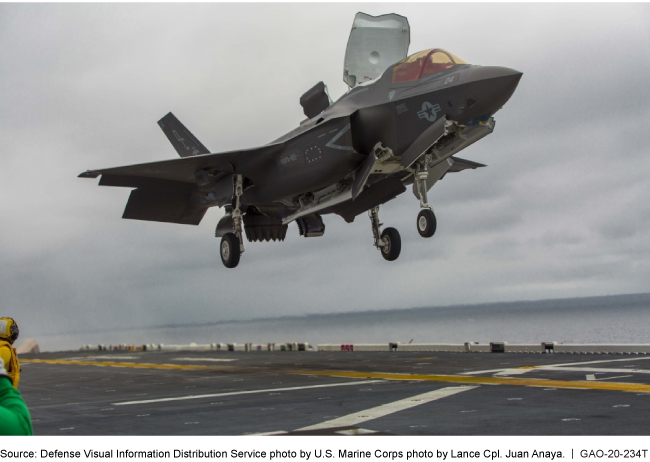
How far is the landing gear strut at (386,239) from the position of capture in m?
23.5

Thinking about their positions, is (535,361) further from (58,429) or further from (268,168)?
(58,429)

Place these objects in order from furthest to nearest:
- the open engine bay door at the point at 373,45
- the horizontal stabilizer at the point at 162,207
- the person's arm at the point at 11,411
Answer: the horizontal stabilizer at the point at 162,207 < the open engine bay door at the point at 373,45 < the person's arm at the point at 11,411

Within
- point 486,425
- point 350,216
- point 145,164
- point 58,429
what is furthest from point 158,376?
point 486,425

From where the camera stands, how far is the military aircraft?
58.3 ft

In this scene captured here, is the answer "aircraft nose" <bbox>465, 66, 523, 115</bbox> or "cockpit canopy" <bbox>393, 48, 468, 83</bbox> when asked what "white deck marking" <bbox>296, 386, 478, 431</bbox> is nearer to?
"aircraft nose" <bbox>465, 66, 523, 115</bbox>

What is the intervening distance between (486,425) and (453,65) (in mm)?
11707

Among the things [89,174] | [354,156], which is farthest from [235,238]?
[354,156]

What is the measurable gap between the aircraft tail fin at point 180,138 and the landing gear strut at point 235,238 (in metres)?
4.85

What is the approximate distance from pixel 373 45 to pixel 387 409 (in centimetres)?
1440

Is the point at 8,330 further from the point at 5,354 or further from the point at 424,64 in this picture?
the point at 424,64

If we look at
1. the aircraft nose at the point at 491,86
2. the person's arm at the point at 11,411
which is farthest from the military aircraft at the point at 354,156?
the person's arm at the point at 11,411

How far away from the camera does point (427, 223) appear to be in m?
18.9

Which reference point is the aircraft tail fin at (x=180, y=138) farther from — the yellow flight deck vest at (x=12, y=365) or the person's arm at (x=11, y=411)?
the person's arm at (x=11, y=411)

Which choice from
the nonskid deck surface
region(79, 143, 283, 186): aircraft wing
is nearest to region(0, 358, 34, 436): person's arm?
the nonskid deck surface
